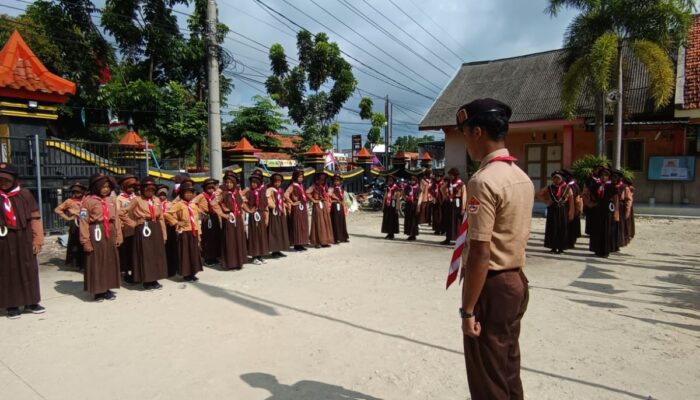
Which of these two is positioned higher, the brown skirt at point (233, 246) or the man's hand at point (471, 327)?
the man's hand at point (471, 327)

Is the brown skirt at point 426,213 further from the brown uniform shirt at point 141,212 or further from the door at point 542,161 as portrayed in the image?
the door at point 542,161

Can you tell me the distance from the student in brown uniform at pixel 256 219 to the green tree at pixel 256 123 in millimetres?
17408

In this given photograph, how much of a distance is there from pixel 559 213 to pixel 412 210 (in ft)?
11.6

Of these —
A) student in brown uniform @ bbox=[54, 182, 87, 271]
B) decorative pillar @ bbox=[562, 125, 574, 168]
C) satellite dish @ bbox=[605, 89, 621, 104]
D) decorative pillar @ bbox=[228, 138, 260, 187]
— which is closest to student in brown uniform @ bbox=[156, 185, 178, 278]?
student in brown uniform @ bbox=[54, 182, 87, 271]

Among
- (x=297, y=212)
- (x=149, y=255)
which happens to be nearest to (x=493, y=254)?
(x=149, y=255)

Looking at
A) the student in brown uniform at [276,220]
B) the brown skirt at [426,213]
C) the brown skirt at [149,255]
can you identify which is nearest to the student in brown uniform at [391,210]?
the brown skirt at [426,213]

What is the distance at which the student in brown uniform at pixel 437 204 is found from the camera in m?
12.6

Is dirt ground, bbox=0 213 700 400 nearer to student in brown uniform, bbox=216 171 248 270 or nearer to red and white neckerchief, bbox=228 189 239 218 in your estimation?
student in brown uniform, bbox=216 171 248 270

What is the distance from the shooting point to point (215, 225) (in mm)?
8844

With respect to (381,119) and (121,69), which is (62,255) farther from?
(381,119)

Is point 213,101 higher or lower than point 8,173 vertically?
higher

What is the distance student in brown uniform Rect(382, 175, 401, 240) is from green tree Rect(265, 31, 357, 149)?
49.2 ft

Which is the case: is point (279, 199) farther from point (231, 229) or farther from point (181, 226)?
point (181, 226)

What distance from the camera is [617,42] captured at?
1510 cm
